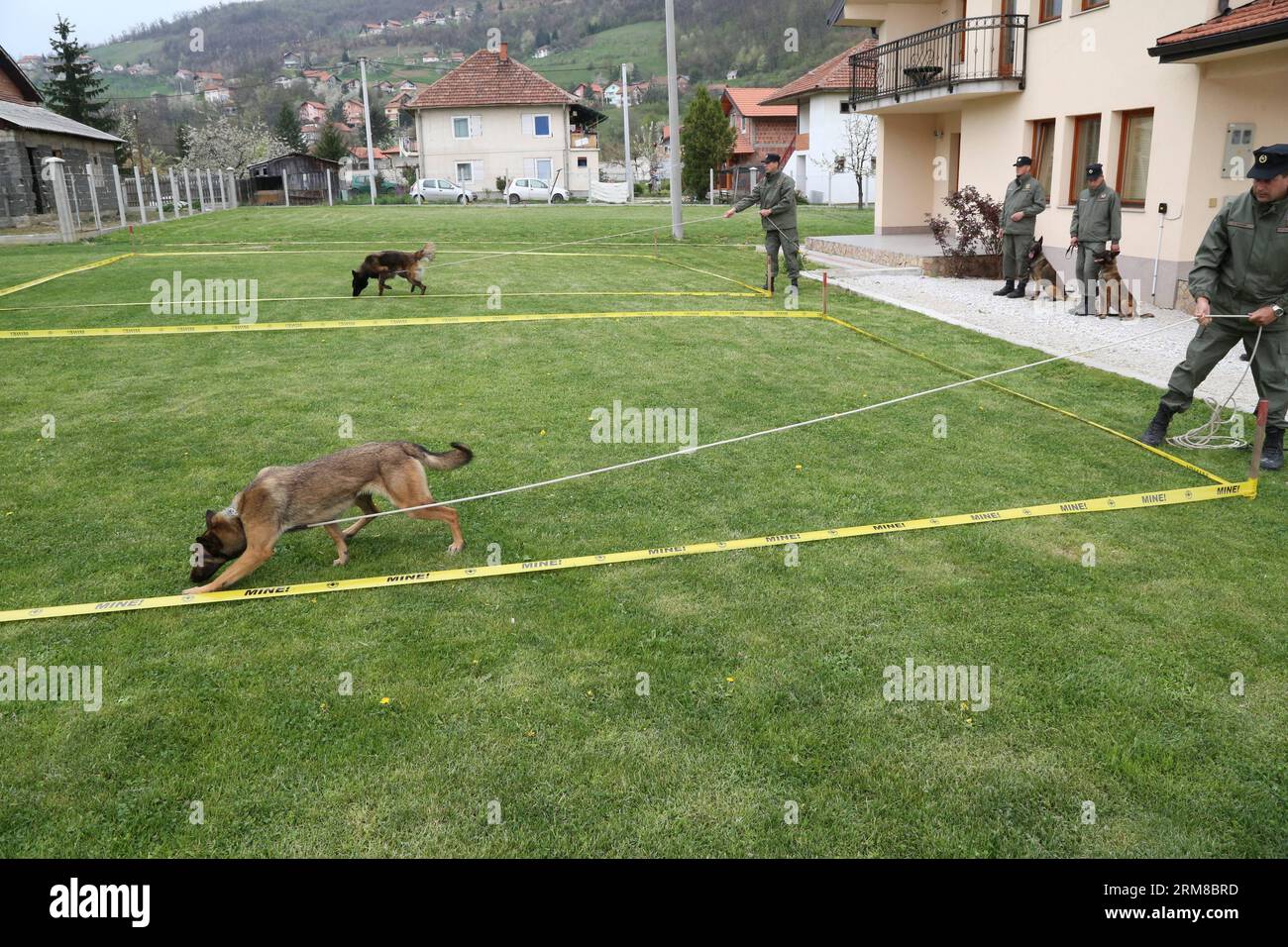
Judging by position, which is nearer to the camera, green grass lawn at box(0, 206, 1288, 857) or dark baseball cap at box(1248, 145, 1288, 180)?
green grass lawn at box(0, 206, 1288, 857)

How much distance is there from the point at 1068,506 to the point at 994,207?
12.8 meters

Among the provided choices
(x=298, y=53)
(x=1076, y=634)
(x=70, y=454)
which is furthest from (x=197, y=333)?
(x=298, y=53)

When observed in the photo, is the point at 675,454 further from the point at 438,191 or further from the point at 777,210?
the point at 438,191

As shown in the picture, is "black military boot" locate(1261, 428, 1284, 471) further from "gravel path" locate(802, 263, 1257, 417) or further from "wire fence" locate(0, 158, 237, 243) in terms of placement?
"wire fence" locate(0, 158, 237, 243)

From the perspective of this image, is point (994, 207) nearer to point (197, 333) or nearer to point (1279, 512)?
point (1279, 512)

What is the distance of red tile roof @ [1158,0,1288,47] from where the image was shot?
11.8m

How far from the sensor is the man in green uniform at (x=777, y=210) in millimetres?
15289

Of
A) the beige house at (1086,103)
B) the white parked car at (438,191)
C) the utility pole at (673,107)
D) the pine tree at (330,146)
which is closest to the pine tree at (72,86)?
the pine tree at (330,146)

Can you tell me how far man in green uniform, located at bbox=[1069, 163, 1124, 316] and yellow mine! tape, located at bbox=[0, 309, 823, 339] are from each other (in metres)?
3.91

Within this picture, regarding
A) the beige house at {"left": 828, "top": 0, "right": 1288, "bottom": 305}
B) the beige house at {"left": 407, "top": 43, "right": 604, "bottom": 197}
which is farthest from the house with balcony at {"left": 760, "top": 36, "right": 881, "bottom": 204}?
the beige house at {"left": 828, "top": 0, "right": 1288, "bottom": 305}

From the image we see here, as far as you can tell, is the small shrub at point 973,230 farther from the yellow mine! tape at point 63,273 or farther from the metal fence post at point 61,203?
the metal fence post at point 61,203

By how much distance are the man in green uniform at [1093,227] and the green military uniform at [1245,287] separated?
237 inches

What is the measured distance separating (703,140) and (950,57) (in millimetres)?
30074

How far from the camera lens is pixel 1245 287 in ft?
24.4
